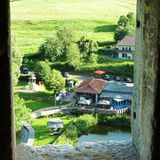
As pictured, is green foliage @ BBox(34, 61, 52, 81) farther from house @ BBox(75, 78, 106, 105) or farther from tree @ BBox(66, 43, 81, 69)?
house @ BBox(75, 78, 106, 105)

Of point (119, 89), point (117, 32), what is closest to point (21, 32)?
point (117, 32)

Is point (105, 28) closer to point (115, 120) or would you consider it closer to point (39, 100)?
point (39, 100)

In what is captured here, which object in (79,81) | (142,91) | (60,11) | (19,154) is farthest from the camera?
(60,11)

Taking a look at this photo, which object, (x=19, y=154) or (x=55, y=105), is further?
(x=55, y=105)

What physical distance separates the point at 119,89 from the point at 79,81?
9.61 feet

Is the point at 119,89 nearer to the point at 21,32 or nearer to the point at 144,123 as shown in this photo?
the point at 21,32

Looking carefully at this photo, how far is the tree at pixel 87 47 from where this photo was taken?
105 feet

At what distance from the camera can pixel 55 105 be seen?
81.8 feet

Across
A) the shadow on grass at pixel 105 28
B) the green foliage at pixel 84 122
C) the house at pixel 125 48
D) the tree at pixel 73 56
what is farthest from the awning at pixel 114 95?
the shadow on grass at pixel 105 28

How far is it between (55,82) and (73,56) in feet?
14.1

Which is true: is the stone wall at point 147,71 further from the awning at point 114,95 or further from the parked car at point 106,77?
the parked car at point 106,77

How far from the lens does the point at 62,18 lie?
128 ft

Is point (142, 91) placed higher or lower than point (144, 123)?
higher

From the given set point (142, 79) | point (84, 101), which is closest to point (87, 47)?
point (84, 101)
